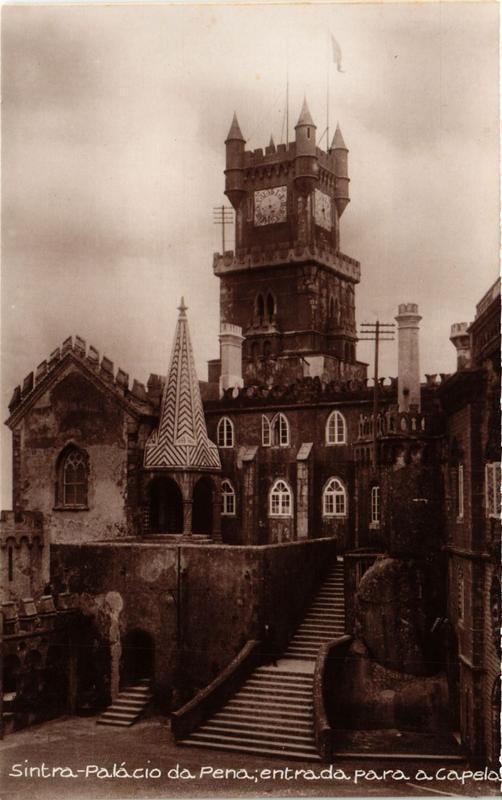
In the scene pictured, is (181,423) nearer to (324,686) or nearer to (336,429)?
(336,429)

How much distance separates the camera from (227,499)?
43125mm

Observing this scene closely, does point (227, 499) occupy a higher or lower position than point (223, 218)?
lower

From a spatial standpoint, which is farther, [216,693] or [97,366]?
[97,366]

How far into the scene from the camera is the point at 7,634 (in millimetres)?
32562

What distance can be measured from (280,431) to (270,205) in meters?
14.2

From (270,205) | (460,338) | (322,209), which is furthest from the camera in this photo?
(270,205)

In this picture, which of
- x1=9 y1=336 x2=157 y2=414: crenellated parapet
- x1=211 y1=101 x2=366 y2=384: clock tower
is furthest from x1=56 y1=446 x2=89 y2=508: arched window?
x1=211 y1=101 x2=366 y2=384: clock tower

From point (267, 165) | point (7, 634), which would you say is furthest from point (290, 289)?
point (7, 634)

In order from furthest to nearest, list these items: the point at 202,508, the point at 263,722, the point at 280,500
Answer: the point at 202,508, the point at 280,500, the point at 263,722

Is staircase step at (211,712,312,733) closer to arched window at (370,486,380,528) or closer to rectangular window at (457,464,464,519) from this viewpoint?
rectangular window at (457,464,464,519)

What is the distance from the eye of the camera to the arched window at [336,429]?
136 ft

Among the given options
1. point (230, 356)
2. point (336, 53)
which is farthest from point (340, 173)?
point (336, 53)

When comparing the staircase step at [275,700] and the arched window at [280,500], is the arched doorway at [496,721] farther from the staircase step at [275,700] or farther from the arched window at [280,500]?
the arched window at [280,500]

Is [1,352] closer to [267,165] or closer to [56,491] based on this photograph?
[56,491]
